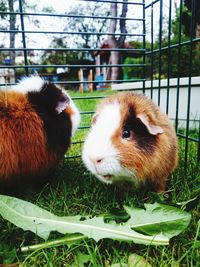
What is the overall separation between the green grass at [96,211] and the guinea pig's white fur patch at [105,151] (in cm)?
16

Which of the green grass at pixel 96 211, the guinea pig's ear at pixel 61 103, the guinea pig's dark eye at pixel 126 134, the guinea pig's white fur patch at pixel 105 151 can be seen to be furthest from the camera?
the guinea pig's ear at pixel 61 103

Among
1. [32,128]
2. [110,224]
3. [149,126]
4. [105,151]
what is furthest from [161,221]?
[32,128]

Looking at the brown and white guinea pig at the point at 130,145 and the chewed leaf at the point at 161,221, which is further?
the brown and white guinea pig at the point at 130,145

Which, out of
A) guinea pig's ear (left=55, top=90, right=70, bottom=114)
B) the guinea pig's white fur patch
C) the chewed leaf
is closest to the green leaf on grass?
the chewed leaf

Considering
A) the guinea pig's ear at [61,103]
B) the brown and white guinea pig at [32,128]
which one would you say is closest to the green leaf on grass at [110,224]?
the brown and white guinea pig at [32,128]

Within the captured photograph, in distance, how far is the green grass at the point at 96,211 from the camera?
1.05 meters

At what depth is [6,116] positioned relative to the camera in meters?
1.49

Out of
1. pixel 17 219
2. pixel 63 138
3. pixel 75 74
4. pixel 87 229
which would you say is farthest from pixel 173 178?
pixel 75 74

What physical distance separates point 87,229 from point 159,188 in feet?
1.98

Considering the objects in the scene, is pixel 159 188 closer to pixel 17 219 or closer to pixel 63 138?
pixel 63 138

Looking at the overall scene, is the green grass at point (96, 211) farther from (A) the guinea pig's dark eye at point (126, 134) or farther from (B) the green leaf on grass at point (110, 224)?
(A) the guinea pig's dark eye at point (126, 134)

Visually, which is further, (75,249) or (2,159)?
(2,159)

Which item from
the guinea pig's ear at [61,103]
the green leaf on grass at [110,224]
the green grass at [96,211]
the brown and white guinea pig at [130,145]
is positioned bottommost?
the green grass at [96,211]

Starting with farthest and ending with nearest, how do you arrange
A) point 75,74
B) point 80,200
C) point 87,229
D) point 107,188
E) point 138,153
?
point 75,74, point 107,188, point 80,200, point 138,153, point 87,229
